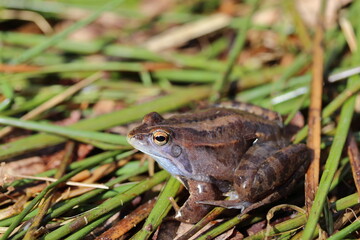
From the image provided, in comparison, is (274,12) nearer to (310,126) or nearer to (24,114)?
(310,126)

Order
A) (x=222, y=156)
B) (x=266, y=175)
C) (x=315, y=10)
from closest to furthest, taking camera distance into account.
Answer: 1. (x=266, y=175)
2. (x=222, y=156)
3. (x=315, y=10)

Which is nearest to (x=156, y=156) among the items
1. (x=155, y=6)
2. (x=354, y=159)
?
(x=354, y=159)

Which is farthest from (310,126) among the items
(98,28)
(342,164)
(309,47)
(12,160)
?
(98,28)

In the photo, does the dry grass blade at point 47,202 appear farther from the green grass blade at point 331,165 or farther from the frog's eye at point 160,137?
the green grass blade at point 331,165

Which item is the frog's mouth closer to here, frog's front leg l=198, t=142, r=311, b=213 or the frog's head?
the frog's head

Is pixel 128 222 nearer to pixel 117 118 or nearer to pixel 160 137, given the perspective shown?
pixel 160 137

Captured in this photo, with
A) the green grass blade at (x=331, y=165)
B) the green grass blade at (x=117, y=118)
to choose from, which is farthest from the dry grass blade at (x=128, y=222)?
the green grass blade at (x=331, y=165)

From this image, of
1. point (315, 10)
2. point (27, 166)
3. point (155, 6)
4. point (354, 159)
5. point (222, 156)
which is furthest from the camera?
point (155, 6)
